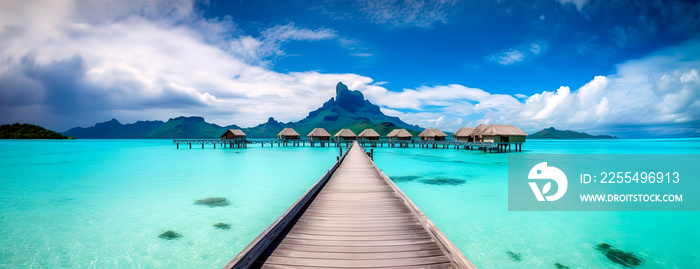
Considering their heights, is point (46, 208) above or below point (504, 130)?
below

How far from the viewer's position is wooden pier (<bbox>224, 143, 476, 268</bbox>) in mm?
3049

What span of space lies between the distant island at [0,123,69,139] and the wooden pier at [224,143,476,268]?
150177 mm

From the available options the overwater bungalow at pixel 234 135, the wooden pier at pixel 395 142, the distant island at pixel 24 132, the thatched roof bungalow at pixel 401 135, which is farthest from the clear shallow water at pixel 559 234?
the distant island at pixel 24 132

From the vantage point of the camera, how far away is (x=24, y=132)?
339 ft

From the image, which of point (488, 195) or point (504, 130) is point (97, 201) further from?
point (504, 130)

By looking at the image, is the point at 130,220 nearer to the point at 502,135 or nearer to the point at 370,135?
the point at 502,135

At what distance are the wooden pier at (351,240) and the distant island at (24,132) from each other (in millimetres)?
150177

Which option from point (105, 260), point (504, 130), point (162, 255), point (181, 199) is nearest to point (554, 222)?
point (162, 255)

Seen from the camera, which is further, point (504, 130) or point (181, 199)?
point (504, 130)

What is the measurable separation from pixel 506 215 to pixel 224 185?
11522mm

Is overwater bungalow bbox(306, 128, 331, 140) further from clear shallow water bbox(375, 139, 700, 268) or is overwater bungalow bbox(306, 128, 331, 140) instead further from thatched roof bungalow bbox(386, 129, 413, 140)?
clear shallow water bbox(375, 139, 700, 268)

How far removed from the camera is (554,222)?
759 centimetres

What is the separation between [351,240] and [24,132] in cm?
15557

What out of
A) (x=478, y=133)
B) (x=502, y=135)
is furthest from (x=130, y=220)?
(x=478, y=133)
